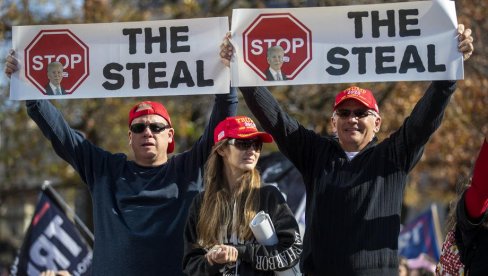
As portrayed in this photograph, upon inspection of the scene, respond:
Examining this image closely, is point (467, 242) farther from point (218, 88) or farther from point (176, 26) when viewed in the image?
point (176, 26)

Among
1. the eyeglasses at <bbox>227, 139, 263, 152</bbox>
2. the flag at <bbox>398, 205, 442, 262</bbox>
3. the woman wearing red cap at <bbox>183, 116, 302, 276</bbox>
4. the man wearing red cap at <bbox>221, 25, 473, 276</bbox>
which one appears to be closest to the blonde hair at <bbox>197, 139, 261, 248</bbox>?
the woman wearing red cap at <bbox>183, 116, 302, 276</bbox>

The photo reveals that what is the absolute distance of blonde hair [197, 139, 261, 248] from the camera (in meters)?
5.49

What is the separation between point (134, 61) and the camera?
605 cm

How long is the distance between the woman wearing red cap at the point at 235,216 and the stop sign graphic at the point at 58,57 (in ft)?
3.18

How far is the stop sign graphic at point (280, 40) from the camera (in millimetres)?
5680

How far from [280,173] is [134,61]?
12.6 ft

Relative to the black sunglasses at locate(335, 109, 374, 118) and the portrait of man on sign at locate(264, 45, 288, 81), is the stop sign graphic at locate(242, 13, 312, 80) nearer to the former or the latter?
the portrait of man on sign at locate(264, 45, 288, 81)

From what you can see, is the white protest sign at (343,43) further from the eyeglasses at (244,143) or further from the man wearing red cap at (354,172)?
the eyeglasses at (244,143)

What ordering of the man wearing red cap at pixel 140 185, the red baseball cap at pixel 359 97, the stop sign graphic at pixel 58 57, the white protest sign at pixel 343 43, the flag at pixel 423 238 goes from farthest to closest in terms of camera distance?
the flag at pixel 423 238 → the stop sign graphic at pixel 58 57 → the man wearing red cap at pixel 140 185 → the white protest sign at pixel 343 43 → the red baseball cap at pixel 359 97

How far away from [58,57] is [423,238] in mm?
6883

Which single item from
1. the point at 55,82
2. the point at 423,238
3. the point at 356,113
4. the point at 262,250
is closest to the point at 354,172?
the point at 356,113

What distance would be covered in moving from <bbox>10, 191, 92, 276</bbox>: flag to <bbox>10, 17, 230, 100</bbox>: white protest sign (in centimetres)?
281

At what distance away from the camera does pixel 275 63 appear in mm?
5688

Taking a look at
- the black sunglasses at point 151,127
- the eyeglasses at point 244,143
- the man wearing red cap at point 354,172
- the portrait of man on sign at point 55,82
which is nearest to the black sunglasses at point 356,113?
the man wearing red cap at point 354,172
